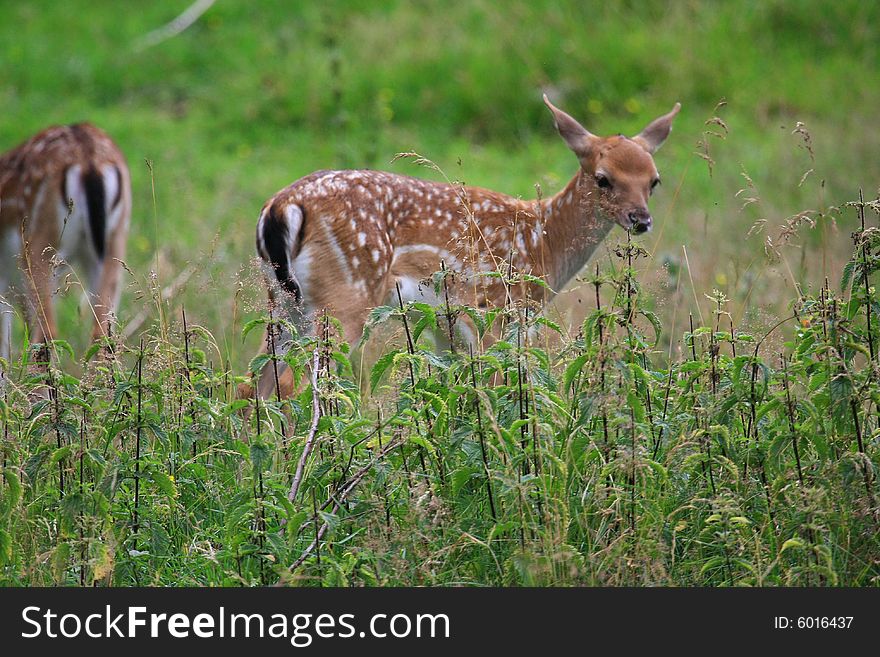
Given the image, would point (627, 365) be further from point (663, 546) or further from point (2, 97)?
point (2, 97)

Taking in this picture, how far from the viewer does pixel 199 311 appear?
7.79m

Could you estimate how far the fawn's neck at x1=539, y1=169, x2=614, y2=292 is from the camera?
6551 millimetres

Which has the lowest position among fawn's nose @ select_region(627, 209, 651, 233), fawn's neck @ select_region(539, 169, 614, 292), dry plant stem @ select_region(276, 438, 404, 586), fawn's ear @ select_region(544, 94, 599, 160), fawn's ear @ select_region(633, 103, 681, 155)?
dry plant stem @ select_region(276, 438, 404, 586)

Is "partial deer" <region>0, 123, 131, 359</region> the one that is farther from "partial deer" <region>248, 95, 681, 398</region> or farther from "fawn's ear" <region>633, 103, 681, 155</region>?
"fawn's ear" <region>633, 103, 681, 155</region>

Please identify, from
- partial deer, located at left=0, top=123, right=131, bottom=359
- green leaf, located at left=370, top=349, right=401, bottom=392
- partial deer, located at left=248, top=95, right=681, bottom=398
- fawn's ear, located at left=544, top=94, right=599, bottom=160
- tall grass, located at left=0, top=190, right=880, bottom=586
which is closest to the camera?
tall grass, located at left=0, top=190, right=880, bottom=586

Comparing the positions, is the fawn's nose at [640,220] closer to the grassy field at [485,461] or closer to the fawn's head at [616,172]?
the fawn's head at [616,172]

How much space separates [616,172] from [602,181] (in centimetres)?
11

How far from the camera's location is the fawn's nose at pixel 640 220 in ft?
19.3

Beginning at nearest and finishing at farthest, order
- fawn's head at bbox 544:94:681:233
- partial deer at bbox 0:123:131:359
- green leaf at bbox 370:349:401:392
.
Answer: green leaf at bbox 370:349:401:392 < fawn's head at bbox 544:94:681:233 < partial deer at bbox 0:123:131:359

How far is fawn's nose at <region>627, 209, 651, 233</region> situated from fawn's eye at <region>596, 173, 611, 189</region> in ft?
0.84

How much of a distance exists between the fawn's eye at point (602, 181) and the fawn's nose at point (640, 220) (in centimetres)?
26

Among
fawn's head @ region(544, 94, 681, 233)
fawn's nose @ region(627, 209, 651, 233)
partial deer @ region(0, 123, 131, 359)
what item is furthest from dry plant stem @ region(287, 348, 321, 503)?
partial deer @ region(0, 123, 131, 359)

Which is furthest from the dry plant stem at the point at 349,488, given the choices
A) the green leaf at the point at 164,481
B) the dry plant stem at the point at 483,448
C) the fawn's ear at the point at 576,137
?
the fawn's ear at the point at 576,137

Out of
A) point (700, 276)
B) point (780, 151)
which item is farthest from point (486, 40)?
point (700, 276)
